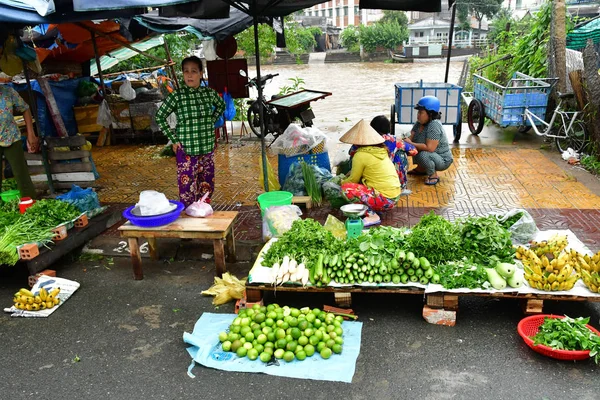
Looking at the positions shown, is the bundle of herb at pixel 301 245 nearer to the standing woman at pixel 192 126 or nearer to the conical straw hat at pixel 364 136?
the conical straw hat at pixel 364 136

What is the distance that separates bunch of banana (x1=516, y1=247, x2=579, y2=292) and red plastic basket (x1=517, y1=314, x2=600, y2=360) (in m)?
0.23

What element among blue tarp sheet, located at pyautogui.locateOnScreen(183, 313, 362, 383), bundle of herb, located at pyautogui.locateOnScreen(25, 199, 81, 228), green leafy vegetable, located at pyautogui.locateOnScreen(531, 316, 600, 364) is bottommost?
blue tarp sheet, located at pyautogui.locateOnScreen(183, 313, 362, 383)

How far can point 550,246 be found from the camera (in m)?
4.17

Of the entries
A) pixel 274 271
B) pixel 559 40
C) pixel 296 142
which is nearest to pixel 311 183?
pixel 296 142

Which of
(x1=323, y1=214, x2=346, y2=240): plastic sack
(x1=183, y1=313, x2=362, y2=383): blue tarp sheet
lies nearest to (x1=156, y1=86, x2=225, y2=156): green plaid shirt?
(x1=323, y1=214, x2=346, y2=240): plastic sack

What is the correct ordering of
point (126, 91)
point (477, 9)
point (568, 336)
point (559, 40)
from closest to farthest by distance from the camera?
1. point (568, 336)
2. point (559, 40)
3. point (126, 91)
4. point (477, 9)

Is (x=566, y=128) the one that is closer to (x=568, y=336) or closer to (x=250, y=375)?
(x=568, y=336)

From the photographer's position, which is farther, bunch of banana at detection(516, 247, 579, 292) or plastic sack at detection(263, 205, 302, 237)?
plastic sack at detection(263, 205, 302, 237)

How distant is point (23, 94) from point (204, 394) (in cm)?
849

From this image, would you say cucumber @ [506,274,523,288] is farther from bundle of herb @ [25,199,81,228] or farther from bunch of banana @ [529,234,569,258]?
bundle of herb @ [25,199,81,228]

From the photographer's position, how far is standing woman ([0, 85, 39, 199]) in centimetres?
566

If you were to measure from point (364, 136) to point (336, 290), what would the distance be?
202 centimetres

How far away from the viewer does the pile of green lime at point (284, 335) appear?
135 inches

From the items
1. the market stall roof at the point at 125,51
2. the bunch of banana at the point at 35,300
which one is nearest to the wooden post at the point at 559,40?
the market stall roof at the point at 125,51
